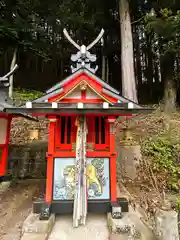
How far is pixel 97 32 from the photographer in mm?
14438

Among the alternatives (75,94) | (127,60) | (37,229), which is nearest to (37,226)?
(37,229)

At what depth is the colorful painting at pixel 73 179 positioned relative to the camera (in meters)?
3.77

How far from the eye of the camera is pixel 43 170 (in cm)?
627

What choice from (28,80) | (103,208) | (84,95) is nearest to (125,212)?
(103,208)

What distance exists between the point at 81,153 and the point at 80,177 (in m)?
0.46

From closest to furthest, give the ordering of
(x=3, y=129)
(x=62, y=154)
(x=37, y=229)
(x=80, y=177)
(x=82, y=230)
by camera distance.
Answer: (x=37, y=229)
(x=82, y=230)
(x=80, y=177)
(x=62, y=154)
(x=3, y=129)

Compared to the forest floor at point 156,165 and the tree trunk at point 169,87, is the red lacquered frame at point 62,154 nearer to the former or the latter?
the forest floor at point 156,165

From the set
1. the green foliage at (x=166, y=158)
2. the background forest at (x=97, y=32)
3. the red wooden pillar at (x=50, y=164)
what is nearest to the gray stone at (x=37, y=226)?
the red wooden pillar at (x=50, y=164)

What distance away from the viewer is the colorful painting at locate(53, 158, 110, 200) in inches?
148

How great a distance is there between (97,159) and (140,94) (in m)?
13.0

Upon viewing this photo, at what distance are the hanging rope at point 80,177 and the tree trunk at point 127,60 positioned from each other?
221 inches

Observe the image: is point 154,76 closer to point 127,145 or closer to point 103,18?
point 103,18

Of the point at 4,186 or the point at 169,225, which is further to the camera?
the point at 4,186

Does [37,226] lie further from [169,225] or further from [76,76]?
[76,76]
